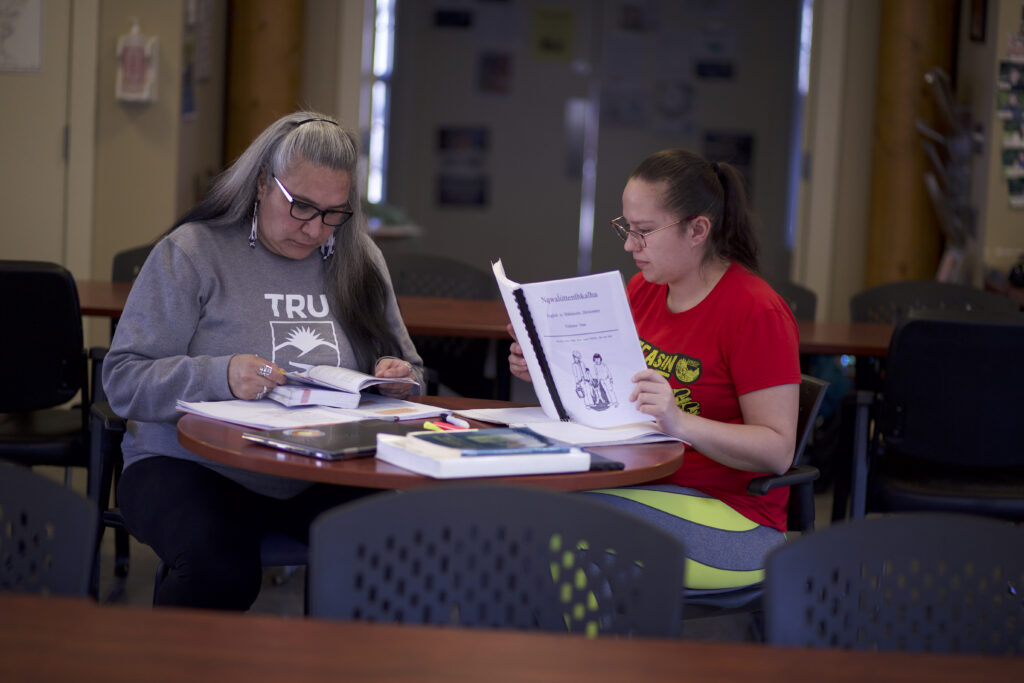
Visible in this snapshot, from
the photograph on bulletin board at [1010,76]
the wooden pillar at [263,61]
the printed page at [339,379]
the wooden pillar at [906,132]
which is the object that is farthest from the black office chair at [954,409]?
the wooden pillar at [263,61]

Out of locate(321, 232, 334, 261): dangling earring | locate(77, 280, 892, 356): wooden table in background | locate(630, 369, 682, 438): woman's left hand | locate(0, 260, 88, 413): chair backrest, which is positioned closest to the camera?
locate(630, 369, 682, 438): woman's left hand

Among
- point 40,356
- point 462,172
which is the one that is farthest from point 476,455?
point 462,172

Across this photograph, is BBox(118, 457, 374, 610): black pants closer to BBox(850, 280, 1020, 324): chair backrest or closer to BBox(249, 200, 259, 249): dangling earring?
BBox(249, 200, 259, 249): dangling earring

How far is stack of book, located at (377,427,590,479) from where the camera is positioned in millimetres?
1773

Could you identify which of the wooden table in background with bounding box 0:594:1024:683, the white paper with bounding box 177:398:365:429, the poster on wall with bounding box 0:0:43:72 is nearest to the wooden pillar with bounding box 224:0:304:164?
the poster on wall with bounding box 0:0:43:72

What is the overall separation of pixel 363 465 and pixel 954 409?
1784 millimetres

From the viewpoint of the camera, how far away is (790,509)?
2547 mm

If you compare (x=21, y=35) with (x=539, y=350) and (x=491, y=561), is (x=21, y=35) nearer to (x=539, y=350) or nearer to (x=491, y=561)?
(x=539, y=350)

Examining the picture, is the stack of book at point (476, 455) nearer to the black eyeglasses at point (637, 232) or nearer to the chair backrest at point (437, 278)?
the black eyeglasses at point (637, 232)

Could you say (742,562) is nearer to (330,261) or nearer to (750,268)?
(750,268)

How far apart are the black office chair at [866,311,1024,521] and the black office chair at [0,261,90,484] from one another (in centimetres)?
216

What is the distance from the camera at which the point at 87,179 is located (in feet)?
17.9

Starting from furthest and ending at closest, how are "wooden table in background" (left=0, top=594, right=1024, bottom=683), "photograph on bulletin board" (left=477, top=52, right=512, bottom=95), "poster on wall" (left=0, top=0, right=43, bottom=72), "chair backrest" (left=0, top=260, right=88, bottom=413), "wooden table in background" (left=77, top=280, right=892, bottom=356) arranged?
"photograph on bulletin board" (left=477, top=52, right=512, bottom=95)
"poster on wall" (left=0, top=0, right=43, bottom=72)
"wooden table in background" (left=77, top=280, right=892, bottom=356)
"chair backrest" (left=0, top=260, right=88, bottom=413)
"wooden table in background" (left=0, top=594, right=1024, bottom=683)

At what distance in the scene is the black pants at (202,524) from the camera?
2076 mm
